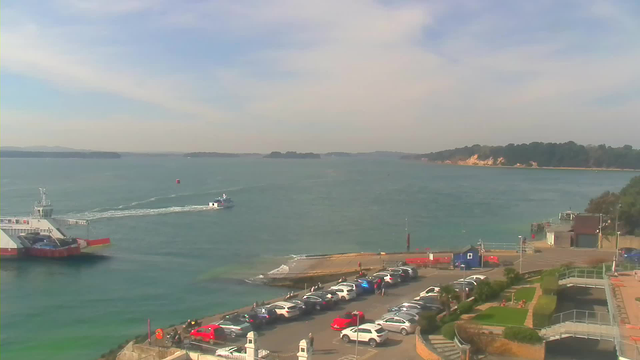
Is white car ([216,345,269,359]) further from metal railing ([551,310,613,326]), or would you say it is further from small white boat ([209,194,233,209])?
small white boat ([209,194,233,209])

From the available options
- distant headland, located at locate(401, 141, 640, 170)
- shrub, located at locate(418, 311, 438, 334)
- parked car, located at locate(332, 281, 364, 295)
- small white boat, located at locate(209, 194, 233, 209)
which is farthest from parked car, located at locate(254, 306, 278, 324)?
distant headland, located at locate(401, 141, 640, 170)

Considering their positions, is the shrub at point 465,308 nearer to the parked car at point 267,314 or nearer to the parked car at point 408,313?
the parked car at point 408,313

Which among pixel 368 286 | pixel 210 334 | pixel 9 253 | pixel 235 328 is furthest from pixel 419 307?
pixel 9 253

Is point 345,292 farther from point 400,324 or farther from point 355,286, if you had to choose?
point 400,324

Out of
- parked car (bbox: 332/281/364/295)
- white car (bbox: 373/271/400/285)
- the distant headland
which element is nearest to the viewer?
parked car (bbox: 332/281/364/295)

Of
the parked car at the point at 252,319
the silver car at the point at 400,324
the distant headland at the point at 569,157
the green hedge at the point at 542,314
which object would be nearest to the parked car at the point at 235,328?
the parked car at the point at 252,319

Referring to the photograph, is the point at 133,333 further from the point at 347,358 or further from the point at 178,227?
the point at 178,227
